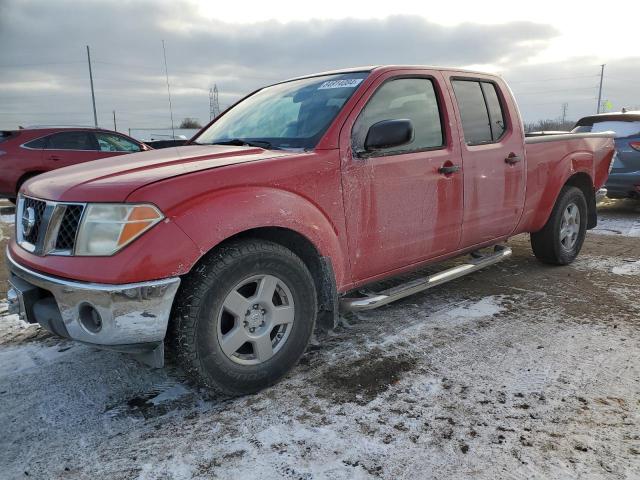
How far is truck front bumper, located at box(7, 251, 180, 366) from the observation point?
2230mm

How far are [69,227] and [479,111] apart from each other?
3225mm

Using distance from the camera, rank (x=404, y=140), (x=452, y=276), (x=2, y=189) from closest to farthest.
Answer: (x=404, y=140) → (x=452, y=276) → (x=2, y=189)

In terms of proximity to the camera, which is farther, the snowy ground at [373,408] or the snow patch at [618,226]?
the snow patch at [618,226]

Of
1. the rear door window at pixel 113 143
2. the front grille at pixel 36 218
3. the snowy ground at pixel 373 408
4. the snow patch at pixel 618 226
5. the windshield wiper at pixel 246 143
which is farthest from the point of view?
the rear door window at pixel 113 143

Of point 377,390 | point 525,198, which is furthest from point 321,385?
point 525,198

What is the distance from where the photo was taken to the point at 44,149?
363 inches

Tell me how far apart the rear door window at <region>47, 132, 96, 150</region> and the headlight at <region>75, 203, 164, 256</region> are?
8266 mm

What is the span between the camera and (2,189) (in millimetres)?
8805

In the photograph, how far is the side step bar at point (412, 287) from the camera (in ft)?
10.4

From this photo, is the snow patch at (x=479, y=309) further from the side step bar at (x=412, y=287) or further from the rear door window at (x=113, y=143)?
the rear door window at (x=113, y=143)

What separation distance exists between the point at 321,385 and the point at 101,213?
4.93ft

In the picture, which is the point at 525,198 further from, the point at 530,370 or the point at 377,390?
the point at 377,390

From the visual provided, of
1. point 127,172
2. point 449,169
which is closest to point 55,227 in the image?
point 127,172

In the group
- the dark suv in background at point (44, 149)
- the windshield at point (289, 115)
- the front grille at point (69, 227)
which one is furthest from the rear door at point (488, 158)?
the dark suv in background at point (44, 149)
